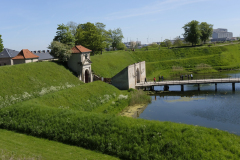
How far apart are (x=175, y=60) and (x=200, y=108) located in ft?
187

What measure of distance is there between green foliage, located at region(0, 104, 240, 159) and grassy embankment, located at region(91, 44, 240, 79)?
37.3 m

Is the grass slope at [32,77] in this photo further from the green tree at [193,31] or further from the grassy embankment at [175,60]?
the green tree at [193,31]

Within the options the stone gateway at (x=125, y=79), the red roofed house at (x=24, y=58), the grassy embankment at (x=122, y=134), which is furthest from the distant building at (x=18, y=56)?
the grassy embankment at (x=122, y=134)

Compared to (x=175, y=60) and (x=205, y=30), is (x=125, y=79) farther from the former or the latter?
(x=205, y=30)

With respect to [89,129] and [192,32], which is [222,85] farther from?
[192,32]

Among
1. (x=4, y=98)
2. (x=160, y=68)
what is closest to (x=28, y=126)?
→ (x=4, y=98)

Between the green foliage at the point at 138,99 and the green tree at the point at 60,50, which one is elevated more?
the green tree at the point at 60,50

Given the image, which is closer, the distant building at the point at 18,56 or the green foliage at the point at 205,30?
the distant building at the point at 18,56

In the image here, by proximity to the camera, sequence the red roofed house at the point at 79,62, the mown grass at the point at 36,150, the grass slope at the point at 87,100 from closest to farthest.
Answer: the mown grass at the point at 36,150, the grass slope at the point at 87,100, the red roofed house at the point at 79,62

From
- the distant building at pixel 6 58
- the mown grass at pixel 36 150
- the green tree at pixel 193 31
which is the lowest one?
the mown grass at pixel 36 150

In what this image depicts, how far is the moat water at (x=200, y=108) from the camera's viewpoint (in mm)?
31320

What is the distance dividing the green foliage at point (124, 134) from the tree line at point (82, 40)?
2408 centimetres

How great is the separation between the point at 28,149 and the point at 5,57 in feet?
172

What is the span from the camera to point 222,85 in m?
57.5
